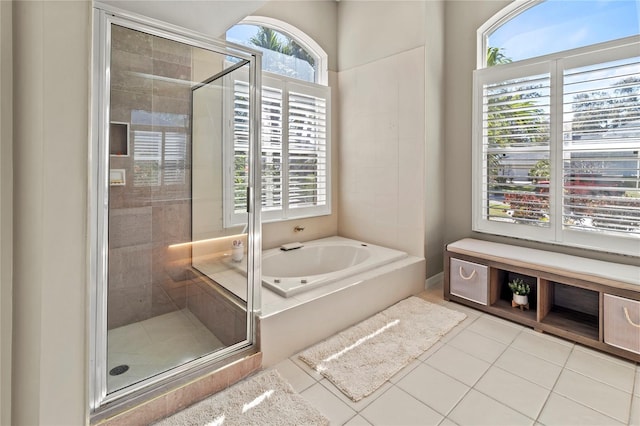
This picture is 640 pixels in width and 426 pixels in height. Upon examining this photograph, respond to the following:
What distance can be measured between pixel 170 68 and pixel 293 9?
1745mm

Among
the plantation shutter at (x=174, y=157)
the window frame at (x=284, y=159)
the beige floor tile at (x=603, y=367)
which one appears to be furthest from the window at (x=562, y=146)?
the plantation shutter at (x=174, y=157)

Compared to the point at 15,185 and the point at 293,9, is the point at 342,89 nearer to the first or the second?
the point at 293,9

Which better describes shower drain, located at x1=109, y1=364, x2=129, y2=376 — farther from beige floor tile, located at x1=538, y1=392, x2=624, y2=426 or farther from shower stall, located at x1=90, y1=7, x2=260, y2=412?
beige floor tile, located at x1=538, y1=392, x2=624, y2=426

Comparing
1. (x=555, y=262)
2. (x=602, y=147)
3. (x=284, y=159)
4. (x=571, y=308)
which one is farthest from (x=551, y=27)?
(x=284, y=159)

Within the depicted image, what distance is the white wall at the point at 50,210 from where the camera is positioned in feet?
1.77

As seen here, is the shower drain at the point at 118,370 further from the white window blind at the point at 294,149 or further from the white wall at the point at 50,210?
the white window blind at the point at 294,149

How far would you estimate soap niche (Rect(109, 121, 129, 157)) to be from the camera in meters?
2.02

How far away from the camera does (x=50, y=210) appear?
0.61m

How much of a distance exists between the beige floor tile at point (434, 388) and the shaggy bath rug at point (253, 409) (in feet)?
1.84

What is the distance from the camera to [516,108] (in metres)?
2.90

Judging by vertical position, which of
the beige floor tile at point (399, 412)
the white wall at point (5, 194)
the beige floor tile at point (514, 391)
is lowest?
the beige floor tile at point (399, 412)

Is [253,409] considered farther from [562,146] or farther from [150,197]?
[562,146]

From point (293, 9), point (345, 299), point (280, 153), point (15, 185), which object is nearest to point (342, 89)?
point (293, 9)

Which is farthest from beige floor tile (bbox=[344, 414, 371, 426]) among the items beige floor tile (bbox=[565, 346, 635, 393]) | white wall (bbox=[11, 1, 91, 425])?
beige floor tile (bbox=[565, 346, 635, 393])
